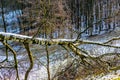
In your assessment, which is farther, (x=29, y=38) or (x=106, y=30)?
(x=106, y=30)

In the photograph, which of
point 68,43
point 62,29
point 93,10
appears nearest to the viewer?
point 68,43

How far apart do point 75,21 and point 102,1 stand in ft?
9.80

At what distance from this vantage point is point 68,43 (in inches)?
91.3

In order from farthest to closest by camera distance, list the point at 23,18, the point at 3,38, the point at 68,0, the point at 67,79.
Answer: the point at 68,0 → the point at 23,18 → the point at 67,79 → the point at 3,38

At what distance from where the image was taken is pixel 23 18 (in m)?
18.7

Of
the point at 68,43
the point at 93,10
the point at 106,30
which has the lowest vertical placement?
the point at 106,30

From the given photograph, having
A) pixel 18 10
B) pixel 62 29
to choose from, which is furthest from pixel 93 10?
pixel 62 29

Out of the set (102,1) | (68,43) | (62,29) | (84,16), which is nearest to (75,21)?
(84,16)

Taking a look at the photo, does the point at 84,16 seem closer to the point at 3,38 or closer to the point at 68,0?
the point at 68,0

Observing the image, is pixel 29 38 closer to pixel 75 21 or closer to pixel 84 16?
pixel 75 21

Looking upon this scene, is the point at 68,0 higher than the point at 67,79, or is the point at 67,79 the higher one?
the point at 68,0

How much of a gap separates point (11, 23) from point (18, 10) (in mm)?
1143

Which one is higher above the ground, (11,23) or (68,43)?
(68,43)

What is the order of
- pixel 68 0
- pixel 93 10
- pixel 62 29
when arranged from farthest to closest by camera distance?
1. pixel 93 10
2. pixel 68 0
3. pixel 62 29
